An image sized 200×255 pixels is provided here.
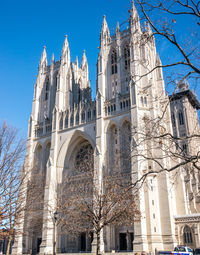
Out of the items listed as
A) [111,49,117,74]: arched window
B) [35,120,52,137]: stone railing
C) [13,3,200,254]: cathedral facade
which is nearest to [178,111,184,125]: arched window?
[13,3,200,254]: cathedral facade

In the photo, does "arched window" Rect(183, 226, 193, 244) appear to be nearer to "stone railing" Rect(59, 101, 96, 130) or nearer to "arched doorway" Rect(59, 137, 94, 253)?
"arched doorway" Rect(59, 137, 94, 253)

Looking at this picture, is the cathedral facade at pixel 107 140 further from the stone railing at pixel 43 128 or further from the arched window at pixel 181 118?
the arched window at pixel 181 118

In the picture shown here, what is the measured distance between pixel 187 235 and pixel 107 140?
15378mm

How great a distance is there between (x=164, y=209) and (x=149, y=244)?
4.10 m

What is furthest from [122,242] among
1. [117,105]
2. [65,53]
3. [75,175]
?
[65,53]

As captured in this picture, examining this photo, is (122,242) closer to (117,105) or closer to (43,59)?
(117,105)

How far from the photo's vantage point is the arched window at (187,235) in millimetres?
32188

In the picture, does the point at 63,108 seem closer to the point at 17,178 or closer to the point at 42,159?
the point at 42,159

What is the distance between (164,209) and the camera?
29.8 meters

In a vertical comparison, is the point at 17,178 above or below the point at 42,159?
below

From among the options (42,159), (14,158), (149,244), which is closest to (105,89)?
(42,159)

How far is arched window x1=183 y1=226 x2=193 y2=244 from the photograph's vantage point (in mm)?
32188

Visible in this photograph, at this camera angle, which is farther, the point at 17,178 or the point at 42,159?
the point at 42,159

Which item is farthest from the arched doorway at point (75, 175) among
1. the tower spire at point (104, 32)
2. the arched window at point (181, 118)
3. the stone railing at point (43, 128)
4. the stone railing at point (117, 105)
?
the arched window at point (181, 118)
